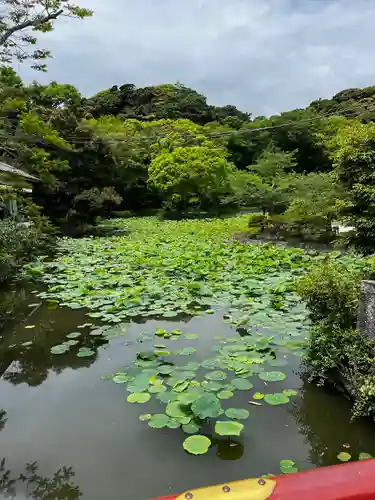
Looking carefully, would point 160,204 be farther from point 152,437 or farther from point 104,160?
point 152,437

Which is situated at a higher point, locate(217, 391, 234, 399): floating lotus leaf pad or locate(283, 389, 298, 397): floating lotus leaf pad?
locate(217, 391, 234, 399): floating lotus leaf pad

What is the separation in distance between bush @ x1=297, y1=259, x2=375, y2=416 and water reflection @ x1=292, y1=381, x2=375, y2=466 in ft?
0.38

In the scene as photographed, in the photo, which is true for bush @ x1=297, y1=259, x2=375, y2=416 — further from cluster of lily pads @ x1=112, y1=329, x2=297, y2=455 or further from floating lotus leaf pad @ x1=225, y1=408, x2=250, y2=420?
floating lotus leaf pad @ x1=225, y1=408, x2=250, y2=420

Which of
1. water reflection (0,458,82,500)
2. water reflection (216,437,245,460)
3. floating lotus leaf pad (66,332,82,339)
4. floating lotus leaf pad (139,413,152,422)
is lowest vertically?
water reflection (216,437,245,460)

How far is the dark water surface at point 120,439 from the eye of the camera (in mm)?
2500

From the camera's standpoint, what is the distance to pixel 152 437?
9.50 feet

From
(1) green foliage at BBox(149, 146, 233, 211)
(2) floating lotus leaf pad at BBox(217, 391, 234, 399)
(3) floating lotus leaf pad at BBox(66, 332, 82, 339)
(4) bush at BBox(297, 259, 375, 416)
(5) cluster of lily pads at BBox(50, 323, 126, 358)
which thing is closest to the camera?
(4) bush at BBox(297, 259, 375, 416)

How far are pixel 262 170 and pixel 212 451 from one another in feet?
54.9

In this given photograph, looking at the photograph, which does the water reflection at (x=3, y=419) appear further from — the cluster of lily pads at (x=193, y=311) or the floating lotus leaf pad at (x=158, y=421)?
the floating lotus leaf pad at (x=158, y=421)

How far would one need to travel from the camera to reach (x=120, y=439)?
2.90 m

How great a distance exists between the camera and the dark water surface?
250cm

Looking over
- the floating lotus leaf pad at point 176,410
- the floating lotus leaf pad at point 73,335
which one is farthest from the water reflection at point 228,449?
the floating lotus leaf pad at point 73,335

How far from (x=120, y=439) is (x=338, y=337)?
6.35 ft

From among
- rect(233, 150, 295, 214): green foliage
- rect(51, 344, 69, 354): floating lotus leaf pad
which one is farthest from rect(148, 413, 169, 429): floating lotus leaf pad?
rect(233, 150, 295, 214): green foliage
